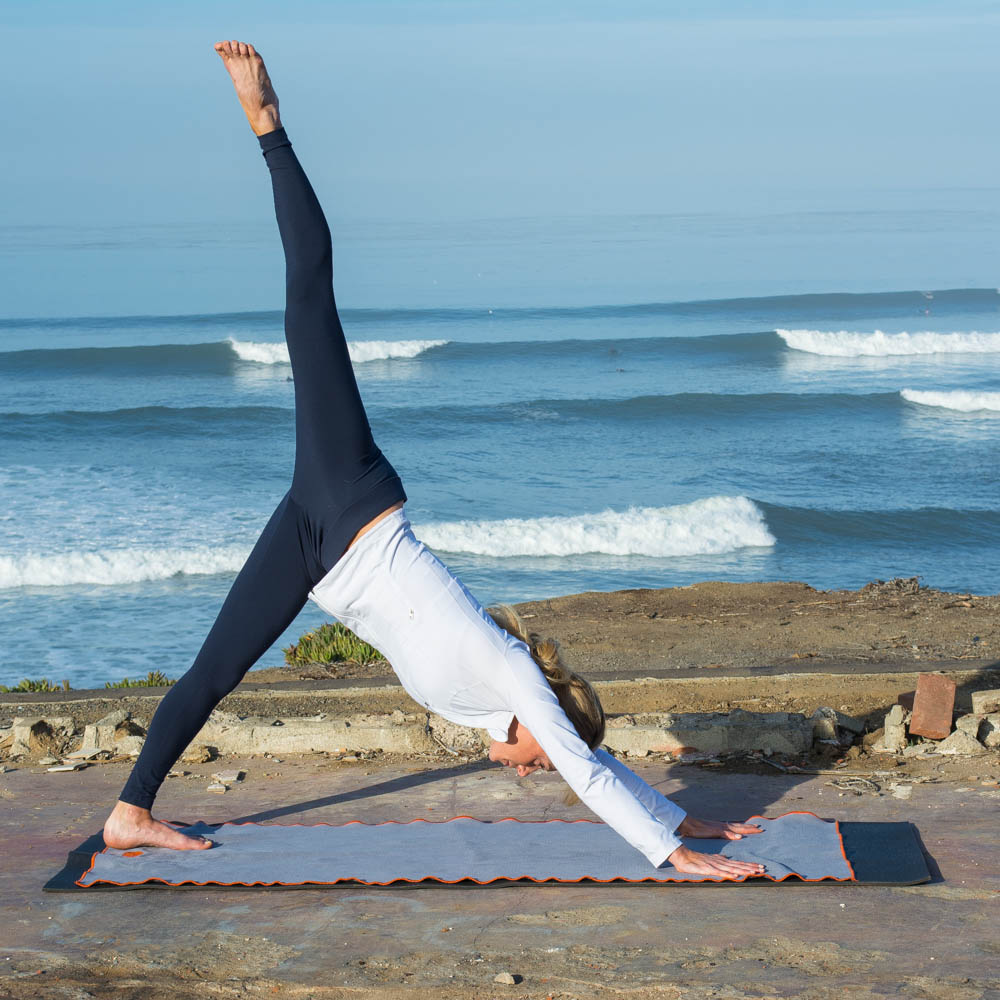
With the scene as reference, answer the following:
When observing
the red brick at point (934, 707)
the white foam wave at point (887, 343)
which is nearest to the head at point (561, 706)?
the red brick at point (934, 707)

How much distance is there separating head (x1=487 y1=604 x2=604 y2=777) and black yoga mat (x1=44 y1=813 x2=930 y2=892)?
0.49 meters

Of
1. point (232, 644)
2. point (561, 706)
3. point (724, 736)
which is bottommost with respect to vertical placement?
point (724, 736)

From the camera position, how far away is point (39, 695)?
7.23 metres

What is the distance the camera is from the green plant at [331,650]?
8.87 m

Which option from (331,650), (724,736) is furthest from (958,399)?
(724,736)

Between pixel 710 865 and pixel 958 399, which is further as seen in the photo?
pixel 958 399

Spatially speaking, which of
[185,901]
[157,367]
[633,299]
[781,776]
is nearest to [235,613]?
[185,901]

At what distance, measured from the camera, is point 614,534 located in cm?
1645

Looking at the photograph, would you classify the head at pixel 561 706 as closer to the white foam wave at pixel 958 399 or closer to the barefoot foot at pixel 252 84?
the barefoot foot at pixel 252 84

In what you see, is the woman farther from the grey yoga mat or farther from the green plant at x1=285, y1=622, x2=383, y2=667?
the green plant at x1=285, y1=622, x2=383, y2=667

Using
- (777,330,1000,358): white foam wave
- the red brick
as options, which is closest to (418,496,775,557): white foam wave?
the red brick

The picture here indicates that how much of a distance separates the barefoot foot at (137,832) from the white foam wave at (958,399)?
24377 millimetres

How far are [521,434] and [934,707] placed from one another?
18.7 m

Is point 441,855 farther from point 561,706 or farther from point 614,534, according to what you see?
point 614,534
